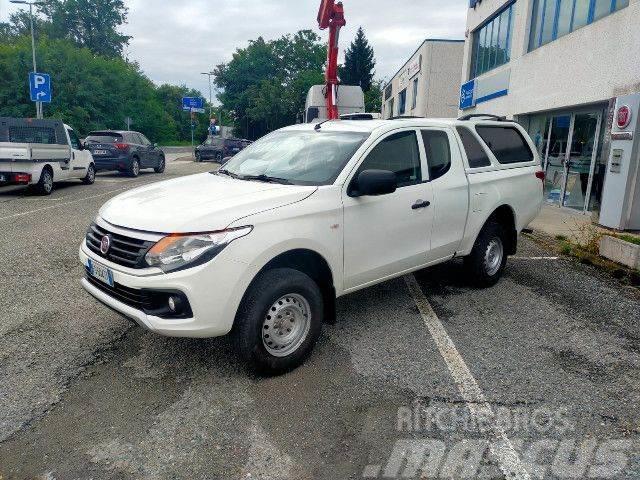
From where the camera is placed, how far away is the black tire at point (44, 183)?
40.0ft

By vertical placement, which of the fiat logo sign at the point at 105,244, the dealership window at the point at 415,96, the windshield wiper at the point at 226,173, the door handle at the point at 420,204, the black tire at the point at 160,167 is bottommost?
the black tire at the point at 160,167

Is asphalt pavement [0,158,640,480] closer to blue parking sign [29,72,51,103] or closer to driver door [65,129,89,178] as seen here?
driver door [65,129,89,178]

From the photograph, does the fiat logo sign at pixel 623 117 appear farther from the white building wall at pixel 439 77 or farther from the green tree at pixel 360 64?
the green tree at pixel 360 64

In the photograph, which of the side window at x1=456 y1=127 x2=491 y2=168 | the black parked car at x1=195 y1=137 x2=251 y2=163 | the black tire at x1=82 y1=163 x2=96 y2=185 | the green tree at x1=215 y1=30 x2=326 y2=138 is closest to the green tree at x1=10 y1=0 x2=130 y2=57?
the green tree at x1=215 y1=30 x2=326 y2=138

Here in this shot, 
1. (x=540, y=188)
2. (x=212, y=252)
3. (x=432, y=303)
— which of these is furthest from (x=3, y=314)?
(x=540, y=188)

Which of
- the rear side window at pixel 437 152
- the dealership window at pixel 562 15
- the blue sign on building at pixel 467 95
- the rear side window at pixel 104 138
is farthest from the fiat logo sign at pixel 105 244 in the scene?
the blue sign on building at pixel 467 95

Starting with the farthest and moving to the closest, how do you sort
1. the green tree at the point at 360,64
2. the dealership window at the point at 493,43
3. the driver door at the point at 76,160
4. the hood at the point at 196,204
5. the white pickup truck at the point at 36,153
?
the green tree at the point at 360,64 → the dealership window at the point at 493,43 → the driver door at the point at 76,160 → the white pickup truck at the point at 36,153 → the hood at the point at 196,204

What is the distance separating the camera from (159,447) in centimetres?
275

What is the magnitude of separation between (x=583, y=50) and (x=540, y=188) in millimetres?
6699

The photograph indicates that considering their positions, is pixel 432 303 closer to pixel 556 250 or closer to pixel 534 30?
pixel 556 250

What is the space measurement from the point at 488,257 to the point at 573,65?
26.8 ft

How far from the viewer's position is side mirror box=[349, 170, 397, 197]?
12.0ft

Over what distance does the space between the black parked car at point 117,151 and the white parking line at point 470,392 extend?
15.3 meters

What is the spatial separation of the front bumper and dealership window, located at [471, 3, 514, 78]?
1525 cm
